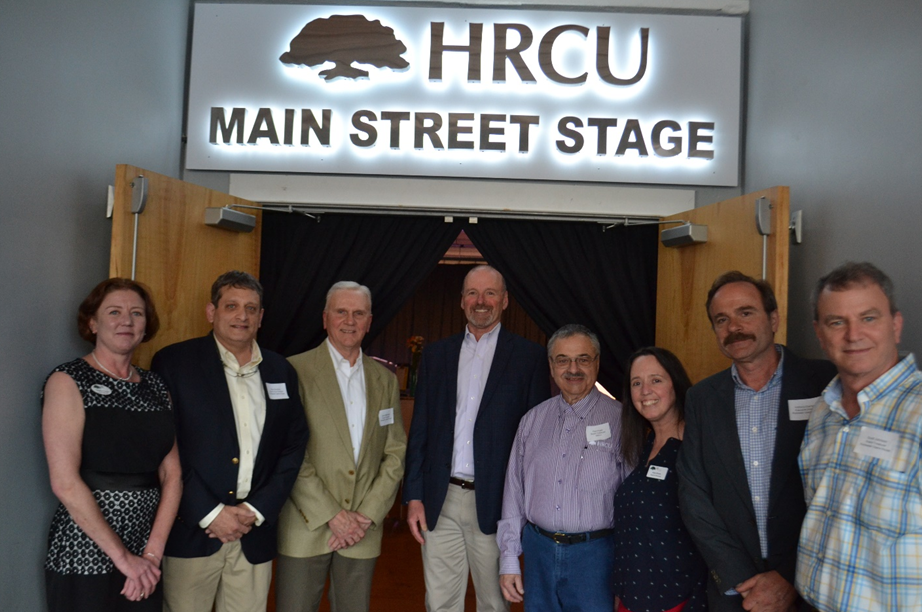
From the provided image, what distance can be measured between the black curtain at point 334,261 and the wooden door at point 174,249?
21cm

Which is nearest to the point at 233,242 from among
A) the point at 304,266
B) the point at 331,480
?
the point at 304,266

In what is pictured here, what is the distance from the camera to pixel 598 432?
9.00 ft

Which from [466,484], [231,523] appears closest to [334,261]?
[466,484]

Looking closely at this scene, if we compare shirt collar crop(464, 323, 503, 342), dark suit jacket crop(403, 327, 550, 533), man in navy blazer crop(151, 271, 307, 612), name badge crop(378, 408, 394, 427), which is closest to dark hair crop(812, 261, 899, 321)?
dark suit jacket crop(403, 327, 550, 533)

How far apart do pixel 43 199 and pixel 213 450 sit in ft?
3.82

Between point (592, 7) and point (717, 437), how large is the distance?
2749 millimetres

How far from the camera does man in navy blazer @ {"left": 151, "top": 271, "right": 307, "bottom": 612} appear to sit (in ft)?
9.32

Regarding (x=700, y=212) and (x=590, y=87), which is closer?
(x=700, y=212)

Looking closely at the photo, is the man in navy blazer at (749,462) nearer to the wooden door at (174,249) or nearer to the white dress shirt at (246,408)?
the white dress shirt at (246,408)

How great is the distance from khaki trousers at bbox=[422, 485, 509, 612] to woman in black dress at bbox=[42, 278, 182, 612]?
3.74ft

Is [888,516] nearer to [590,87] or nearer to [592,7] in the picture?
[590,87]

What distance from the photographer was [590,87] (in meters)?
4.01

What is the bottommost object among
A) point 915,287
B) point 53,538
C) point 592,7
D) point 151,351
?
point 53,538

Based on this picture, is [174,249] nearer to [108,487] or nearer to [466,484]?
[108,487]
